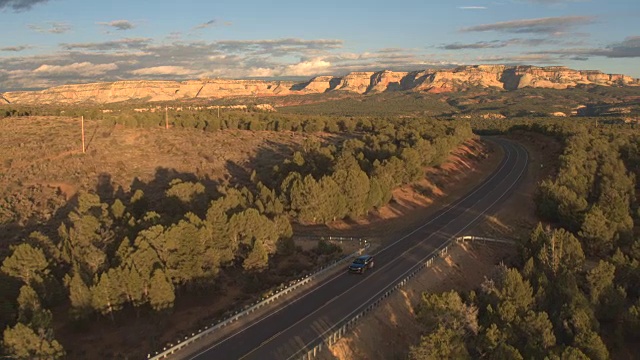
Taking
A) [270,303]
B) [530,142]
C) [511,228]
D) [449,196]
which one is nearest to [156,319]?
[270,303]

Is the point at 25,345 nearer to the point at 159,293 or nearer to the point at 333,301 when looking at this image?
the point at 159,293

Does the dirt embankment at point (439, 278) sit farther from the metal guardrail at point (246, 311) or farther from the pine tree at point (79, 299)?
the pine tree at point (79, 299)

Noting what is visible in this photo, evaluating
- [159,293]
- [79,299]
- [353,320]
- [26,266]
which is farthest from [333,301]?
[26,266]

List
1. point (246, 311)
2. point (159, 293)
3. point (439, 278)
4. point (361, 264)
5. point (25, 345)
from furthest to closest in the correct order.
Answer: point (439, 278) → point (361, 264) → point (159, 293) → point (246, 311) → point (25, 345)

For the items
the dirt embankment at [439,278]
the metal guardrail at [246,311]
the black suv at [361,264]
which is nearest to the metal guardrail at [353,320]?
the dirt embankment at [439,278]

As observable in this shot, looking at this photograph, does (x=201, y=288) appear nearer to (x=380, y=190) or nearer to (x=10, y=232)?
(x=10, y=232)

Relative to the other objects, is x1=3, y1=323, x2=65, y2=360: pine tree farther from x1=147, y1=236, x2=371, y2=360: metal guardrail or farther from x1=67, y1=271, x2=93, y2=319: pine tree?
x1=67, y1=271, x2=93, y2=319: pine tree
